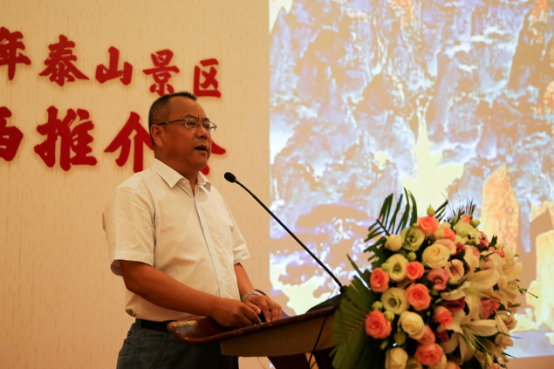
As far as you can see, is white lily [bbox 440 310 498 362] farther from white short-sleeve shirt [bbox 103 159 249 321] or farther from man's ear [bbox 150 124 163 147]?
man's ear [bbox 150 124 163 147]

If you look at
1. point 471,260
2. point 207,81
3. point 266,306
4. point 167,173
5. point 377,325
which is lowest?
point 266,306

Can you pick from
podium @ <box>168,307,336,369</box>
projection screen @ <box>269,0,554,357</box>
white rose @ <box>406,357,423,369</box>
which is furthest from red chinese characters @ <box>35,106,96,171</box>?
white rose @ <box>406,357,423,369</box>

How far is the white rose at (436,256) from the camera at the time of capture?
98 centimetres

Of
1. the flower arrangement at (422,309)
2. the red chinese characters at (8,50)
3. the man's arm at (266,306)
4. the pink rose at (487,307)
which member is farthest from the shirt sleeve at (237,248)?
the red chinese characters at (8,50)

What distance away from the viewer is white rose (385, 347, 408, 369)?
931 millimetres

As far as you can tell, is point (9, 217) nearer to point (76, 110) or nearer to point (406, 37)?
point (76, 110)

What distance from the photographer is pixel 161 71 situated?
2.81m

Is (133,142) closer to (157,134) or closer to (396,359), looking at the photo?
(157,134)

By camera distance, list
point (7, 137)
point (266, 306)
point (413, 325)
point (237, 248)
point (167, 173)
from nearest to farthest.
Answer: point (413, 325), point (266, 306), point (167, 173), point (237, 248), point (7, 137)

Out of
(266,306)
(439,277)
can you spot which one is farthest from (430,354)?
(266,306)

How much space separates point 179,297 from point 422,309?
67cm

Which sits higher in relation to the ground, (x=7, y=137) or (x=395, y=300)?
(x=7, y=137)

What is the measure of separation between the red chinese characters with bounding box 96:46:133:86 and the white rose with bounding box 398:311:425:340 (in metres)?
2.23

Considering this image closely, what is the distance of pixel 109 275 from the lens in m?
2.68
